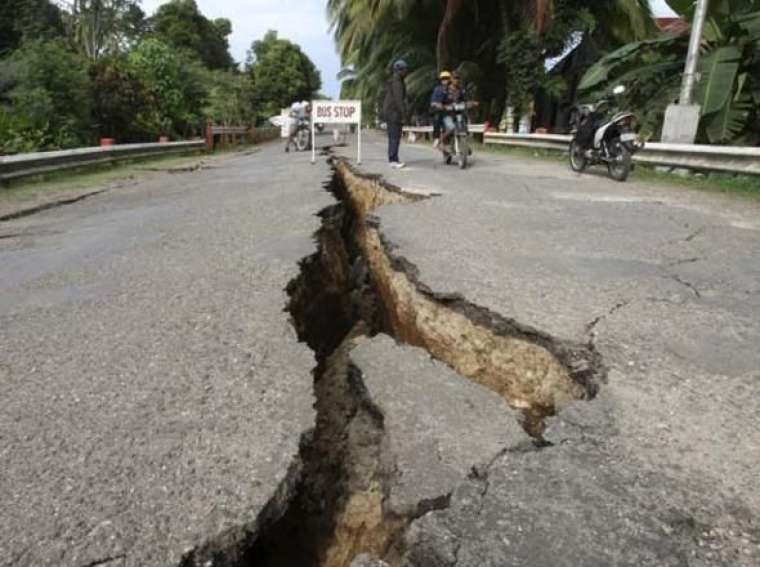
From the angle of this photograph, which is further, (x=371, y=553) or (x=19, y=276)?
(x=19, y=276)

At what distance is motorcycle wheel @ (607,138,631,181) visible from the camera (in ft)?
24.3

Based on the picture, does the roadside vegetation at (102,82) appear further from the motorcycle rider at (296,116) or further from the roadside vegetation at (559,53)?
the roadside vegetation at (559,53)

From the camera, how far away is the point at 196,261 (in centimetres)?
376

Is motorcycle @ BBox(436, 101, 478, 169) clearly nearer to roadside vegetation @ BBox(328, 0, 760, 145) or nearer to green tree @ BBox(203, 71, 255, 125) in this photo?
roadside vegetation @ BBox(328, 0, 760, 145)

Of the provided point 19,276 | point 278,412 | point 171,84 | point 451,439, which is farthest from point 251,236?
point 171,84

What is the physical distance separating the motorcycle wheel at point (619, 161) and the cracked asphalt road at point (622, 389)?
2.46 m

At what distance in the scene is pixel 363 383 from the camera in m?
2.25

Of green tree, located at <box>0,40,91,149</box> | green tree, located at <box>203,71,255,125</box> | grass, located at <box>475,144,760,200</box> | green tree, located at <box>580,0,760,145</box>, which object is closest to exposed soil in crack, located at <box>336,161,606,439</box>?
Answer: grass, located at <box>475,144,760,200</box>

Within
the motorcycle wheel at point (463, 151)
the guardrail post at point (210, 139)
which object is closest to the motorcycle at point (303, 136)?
the guardrail post at point (210, 139)

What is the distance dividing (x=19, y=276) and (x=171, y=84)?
17.8m

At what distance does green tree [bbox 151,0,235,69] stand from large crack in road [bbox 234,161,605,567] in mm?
36832

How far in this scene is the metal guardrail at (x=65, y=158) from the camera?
306 inches

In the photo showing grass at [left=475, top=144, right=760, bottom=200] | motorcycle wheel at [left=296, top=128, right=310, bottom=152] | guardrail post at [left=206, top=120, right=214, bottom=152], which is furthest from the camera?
guardrail post at [left=206, top=120, right=214, bottom=152]

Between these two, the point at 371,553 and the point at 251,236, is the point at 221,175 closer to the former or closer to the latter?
the point at 251,236
